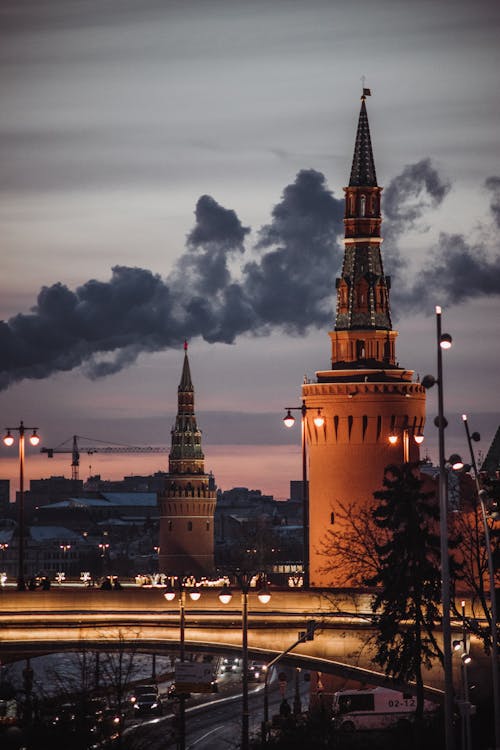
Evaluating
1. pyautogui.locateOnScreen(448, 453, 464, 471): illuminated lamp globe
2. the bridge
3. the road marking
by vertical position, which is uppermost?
pyautogui.locateOnScreen(448, 453, 464, 471): illuminated lamp globe

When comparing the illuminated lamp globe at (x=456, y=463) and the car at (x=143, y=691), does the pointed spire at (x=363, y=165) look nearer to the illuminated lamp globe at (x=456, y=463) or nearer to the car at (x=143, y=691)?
the car at (x=143, y=691)

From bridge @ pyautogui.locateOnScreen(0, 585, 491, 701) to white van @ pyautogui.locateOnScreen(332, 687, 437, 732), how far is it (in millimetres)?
1510

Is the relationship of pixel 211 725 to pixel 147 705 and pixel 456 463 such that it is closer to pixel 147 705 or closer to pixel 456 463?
pixel 147 705

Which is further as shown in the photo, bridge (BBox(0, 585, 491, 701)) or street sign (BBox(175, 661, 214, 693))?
bridge (BBox(0, 585, 491, 701))

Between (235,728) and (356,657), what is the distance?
18504 millimetres

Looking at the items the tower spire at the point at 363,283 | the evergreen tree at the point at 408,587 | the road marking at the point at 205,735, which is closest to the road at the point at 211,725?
the road marking at the point at 205,735

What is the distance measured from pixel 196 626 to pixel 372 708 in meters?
8.98

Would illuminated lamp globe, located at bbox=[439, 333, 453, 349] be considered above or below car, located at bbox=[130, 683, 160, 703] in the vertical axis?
above

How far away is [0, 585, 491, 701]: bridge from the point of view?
98.1 m

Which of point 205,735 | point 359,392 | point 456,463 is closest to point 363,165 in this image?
point 359,392

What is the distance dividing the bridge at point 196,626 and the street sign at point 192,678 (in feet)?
58.6

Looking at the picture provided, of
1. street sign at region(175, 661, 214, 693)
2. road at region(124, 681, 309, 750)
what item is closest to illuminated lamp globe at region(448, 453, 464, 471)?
Answer: street sign at region(175, 661, 214, 693)

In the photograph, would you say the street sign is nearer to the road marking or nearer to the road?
the road

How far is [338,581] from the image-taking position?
5015 inches
